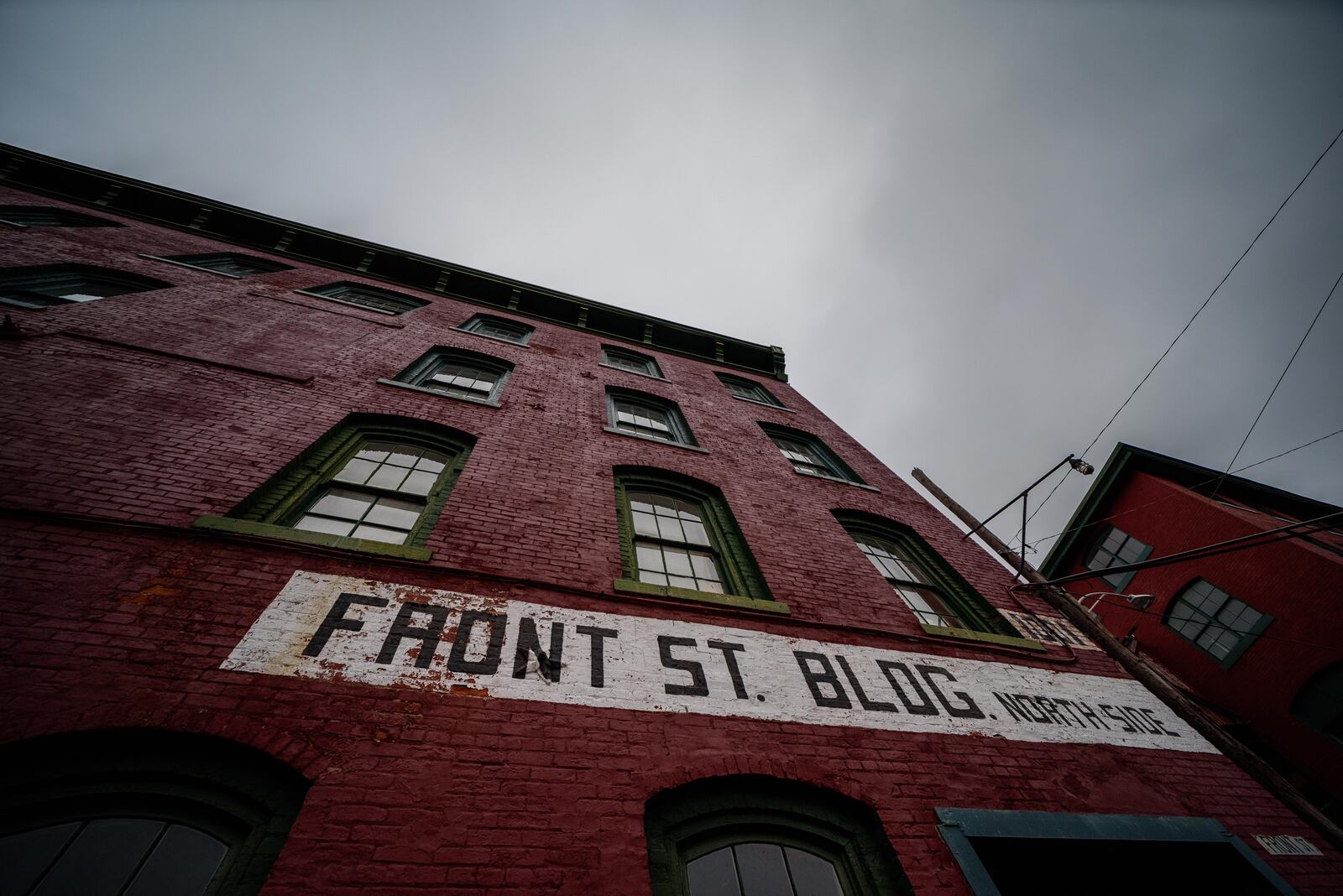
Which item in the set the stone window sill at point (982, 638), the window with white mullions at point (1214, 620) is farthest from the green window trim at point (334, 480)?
the window with white mullions at point (1214, 620)

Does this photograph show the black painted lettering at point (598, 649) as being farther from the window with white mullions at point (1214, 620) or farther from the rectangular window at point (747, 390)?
the window with white mullions at point (1214, 620)

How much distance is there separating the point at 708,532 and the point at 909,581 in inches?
114

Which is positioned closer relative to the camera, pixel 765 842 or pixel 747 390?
pixel 765 842

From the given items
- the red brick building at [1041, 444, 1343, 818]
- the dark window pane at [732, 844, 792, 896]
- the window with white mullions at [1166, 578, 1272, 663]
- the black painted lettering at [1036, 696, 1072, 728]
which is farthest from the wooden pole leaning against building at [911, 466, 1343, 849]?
the window with white mullions at [1166, 578, 1272, 663]

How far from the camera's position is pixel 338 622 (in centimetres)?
334

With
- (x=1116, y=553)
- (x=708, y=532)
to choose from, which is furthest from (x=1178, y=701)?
(x=1116, y=553)

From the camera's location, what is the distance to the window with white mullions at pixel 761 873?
296cm

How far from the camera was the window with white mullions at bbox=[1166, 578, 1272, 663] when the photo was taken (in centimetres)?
1191

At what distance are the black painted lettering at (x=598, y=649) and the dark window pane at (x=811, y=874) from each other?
155cm

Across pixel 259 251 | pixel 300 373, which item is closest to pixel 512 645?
pixel 300 373

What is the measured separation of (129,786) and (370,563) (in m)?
1.61

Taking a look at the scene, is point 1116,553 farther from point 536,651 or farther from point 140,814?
point 140,814

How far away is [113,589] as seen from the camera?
3.09 meters

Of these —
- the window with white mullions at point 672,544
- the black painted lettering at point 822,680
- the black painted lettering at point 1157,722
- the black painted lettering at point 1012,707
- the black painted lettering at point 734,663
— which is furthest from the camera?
the window with white mullions at point 672,544
